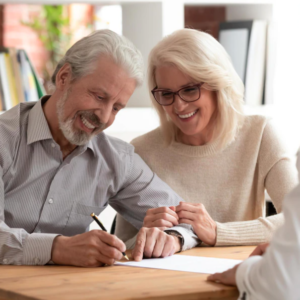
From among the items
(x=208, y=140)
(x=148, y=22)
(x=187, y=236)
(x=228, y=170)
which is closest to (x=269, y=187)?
(x=228, y=170)

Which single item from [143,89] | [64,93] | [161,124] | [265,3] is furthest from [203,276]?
[265,3]

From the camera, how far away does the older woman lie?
236cm

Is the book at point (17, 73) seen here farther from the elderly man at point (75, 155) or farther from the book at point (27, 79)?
the elderly man at point (75, 155)

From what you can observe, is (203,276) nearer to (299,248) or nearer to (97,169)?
(299,248)

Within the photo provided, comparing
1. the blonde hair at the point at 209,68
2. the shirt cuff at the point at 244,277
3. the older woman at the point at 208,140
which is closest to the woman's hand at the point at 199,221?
the older woman at the point at 208,140

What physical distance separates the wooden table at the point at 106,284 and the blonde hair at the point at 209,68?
1.00m

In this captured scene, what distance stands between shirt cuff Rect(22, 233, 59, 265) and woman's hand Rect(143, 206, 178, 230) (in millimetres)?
434

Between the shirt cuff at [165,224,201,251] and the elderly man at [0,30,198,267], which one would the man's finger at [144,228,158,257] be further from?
the shirt cuff at [165,224,201,251]

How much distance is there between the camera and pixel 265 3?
369cm

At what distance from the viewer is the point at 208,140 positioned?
8.38 feet

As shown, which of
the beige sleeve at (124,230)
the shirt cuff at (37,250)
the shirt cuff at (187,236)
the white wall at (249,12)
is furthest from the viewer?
the white wall at (249,12)

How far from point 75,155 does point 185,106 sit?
0.53m

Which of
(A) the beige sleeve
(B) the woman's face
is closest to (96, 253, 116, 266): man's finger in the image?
(A) the beige sleeve

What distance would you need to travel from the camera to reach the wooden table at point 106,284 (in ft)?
4.42
